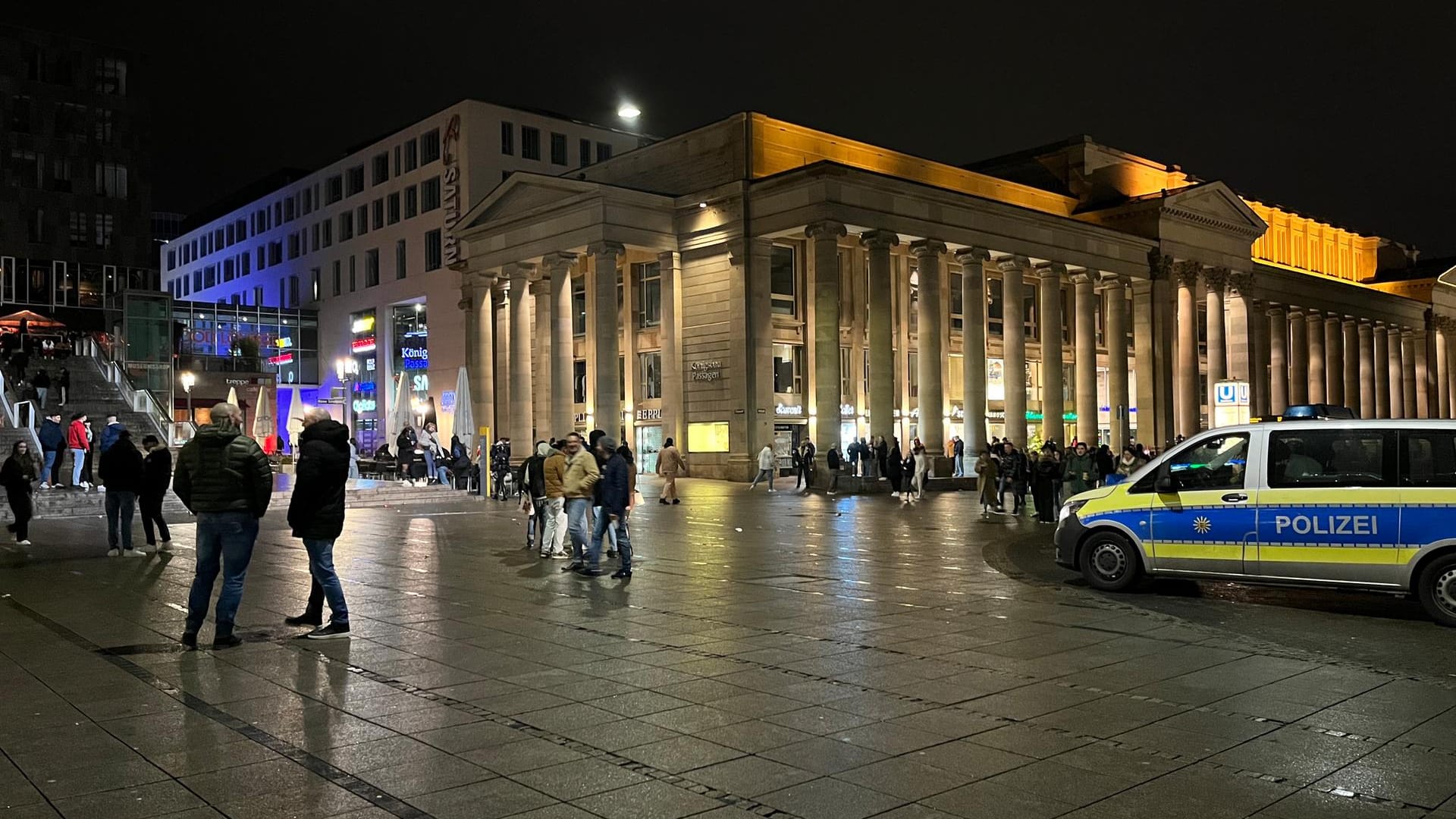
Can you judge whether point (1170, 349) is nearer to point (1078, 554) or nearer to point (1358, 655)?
point (1078, 554)

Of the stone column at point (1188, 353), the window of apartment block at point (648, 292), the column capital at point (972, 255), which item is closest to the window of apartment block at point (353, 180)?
the window of apartment block at point (648, 292)

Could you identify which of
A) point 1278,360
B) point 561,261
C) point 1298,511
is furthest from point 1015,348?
point 1298,511

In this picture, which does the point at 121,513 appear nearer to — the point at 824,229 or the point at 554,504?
the point at 554,504

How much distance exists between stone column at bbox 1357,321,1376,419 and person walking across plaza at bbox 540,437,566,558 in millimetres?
76527

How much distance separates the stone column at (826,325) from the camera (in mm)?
43656

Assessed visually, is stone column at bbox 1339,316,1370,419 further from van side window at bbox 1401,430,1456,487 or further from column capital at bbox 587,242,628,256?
van side window at bbox 1401,430,1456,487

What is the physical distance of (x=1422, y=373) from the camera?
8531 cm

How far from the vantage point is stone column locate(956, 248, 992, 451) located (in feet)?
161

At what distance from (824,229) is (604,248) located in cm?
902

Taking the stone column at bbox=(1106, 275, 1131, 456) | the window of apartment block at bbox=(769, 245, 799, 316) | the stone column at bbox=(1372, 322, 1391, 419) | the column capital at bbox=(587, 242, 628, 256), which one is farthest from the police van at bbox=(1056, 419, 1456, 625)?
the stone column at bbox=(1372, 322, 1391, 419)

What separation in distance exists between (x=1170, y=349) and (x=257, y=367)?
184 ft

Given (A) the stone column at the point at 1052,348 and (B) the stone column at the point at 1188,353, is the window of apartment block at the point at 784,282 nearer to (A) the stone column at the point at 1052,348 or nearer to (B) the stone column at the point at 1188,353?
(A) the stone column at the point at 1052,348

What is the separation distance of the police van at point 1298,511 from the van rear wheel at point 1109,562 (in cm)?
1

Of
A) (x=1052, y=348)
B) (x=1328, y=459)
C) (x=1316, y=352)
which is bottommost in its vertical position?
(x=1328, y=459)
